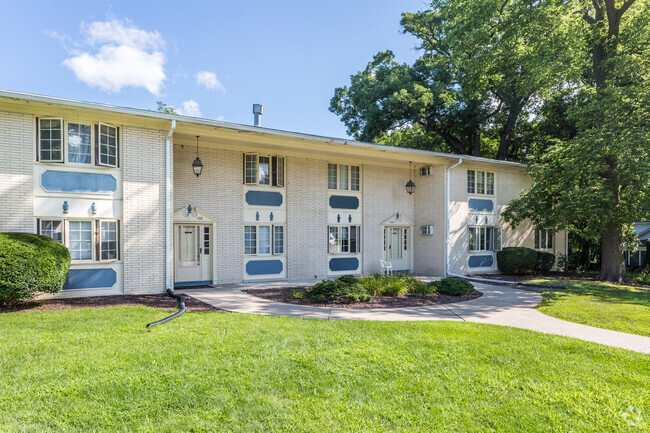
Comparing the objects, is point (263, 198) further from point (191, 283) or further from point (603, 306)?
point (603, 306)

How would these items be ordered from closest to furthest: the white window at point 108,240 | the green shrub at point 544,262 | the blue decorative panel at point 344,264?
the white window at point 108,240
the blue decorative panel at point 344,264
the green shrub at point 544,262

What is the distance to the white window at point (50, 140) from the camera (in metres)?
9.19

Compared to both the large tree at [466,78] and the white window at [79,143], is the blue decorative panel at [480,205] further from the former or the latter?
the white window at [79,143]

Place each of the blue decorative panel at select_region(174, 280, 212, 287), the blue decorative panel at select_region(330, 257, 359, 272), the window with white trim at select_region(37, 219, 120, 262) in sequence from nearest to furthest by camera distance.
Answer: the window with white trim at select_region(37, 219, 120, 262) < the blue decorative panel at select_region(174, 280, 212, 287) < the blue decorative panel at select_region(330, 257, 359, 272)

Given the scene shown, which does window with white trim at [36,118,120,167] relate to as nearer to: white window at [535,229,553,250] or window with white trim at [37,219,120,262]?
window with white trim at [37,219,120,262]

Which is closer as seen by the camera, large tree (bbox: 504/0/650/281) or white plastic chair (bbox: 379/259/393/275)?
large tree (bbox: 504/0/650/281)

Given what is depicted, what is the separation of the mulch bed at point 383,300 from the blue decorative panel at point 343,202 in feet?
15.4

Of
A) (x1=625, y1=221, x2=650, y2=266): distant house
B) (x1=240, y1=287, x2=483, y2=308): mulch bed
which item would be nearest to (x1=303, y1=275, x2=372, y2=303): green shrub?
(x1=240, y1=287, x2=483, y2=308): mulch bed

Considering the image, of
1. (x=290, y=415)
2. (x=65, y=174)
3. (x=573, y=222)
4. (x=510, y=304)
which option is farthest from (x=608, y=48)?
(x=65, y=174)

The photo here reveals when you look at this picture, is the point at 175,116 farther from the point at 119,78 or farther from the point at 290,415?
the point at 119,78

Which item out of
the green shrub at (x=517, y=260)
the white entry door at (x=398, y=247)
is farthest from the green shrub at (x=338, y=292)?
the green shrub at (x=517, y=260)

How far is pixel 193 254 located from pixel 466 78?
14059 mm

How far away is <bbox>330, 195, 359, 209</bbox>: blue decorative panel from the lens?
14.6 metres

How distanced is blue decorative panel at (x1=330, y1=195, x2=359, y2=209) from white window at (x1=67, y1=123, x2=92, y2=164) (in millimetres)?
8077
